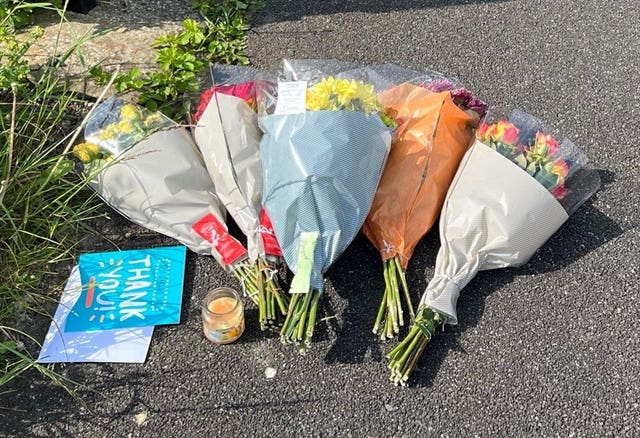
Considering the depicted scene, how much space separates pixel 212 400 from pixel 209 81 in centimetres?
168

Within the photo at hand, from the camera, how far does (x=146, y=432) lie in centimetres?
210

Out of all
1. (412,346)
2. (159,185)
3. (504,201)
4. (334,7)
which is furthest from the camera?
(334,7)

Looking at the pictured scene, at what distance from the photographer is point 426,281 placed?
2521mm

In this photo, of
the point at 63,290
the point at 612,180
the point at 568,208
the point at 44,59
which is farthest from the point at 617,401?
the point at 44,59

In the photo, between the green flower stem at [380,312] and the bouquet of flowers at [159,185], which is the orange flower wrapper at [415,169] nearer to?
the green flower stem at [380,312]

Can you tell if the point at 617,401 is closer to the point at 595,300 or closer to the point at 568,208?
the point at 595,300

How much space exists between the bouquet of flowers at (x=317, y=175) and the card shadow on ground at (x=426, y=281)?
0.20m

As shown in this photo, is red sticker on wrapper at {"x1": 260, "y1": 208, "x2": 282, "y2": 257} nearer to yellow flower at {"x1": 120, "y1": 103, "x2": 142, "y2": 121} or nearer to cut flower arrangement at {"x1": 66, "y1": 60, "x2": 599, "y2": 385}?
cut flower arrangement at {"x1": 66, "y1": 60, "x2": 599, "y2": 385}

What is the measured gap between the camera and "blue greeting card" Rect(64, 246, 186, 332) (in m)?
2.38

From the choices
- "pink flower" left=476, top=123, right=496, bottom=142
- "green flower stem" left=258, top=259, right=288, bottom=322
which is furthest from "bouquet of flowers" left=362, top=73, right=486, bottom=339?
"green flower stem" left=258, top=259, right=288, bottom=322

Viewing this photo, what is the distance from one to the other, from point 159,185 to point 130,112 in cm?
41

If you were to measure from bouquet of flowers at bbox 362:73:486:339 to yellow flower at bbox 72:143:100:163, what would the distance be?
3.85ft

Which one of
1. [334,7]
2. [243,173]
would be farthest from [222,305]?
[334,7]

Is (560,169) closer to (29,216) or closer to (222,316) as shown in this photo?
(222,316)
